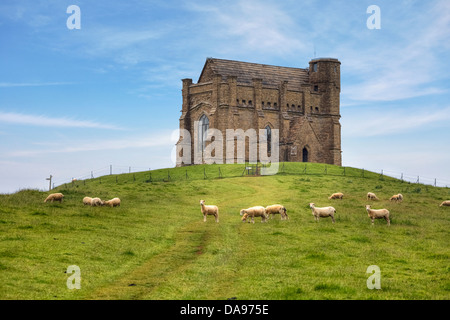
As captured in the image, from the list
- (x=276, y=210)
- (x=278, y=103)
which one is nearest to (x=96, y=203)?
(x=276, y=210)

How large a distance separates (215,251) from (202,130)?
5993 cm

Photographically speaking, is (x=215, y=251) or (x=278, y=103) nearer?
(x=215, y=251)

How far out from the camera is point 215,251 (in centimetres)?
2216

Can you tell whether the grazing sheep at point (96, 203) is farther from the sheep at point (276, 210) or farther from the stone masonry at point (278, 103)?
the stone masonry at point (278, 103)

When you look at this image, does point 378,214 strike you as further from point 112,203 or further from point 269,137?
point 269,137

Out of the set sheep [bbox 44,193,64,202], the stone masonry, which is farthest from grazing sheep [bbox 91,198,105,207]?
the stone masonry

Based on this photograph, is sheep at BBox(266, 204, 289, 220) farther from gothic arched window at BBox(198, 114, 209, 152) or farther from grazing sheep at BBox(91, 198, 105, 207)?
gothic arched window at BBox(198, 114, 209, 152)

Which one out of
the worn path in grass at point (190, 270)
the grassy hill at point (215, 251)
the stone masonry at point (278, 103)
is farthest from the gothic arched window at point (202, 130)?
the worn path in grass at point (190, 270)

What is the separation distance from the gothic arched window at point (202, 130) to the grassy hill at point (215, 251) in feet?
131

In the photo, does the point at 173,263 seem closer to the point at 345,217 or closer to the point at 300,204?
the point at 345,217

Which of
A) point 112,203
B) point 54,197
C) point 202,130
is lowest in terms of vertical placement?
point 112,203

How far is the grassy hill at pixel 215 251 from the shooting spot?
1598cm
